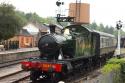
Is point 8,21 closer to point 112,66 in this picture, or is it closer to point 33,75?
point 33,75

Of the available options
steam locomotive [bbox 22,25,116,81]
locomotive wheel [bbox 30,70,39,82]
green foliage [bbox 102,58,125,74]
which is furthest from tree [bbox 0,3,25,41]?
green foliage [bbox 102,58,125,74]

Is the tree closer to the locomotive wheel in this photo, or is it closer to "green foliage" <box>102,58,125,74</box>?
the locomotive wheel

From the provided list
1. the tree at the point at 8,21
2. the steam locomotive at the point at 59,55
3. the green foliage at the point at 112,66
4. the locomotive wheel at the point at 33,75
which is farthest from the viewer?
the tree at the point at 8,21

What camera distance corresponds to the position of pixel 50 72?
18.5 m

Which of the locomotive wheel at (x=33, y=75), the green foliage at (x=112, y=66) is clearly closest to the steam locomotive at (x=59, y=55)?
the locomotive wheel at (x=33, y=75)

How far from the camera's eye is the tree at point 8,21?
37.2 metres

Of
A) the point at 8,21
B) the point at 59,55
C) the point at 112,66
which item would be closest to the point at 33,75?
the point at 59,55

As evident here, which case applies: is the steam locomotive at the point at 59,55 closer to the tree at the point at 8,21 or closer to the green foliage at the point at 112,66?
the green foliage at the point at 112,66

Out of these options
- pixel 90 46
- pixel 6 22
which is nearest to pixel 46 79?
pixel 90 46

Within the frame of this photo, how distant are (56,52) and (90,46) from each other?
16.3 ft

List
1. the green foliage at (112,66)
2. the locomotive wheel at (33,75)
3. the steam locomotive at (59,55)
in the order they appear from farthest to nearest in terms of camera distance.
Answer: the locomotive wheel at (33,75), the steam locomotive at (59,55), the green foliage at (112,66)

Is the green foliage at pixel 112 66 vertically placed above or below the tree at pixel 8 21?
below

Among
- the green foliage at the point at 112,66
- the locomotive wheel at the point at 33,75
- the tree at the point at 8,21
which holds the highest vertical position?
the tree at the point at 8,21

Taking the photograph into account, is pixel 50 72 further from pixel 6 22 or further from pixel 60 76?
pixel 6 22
